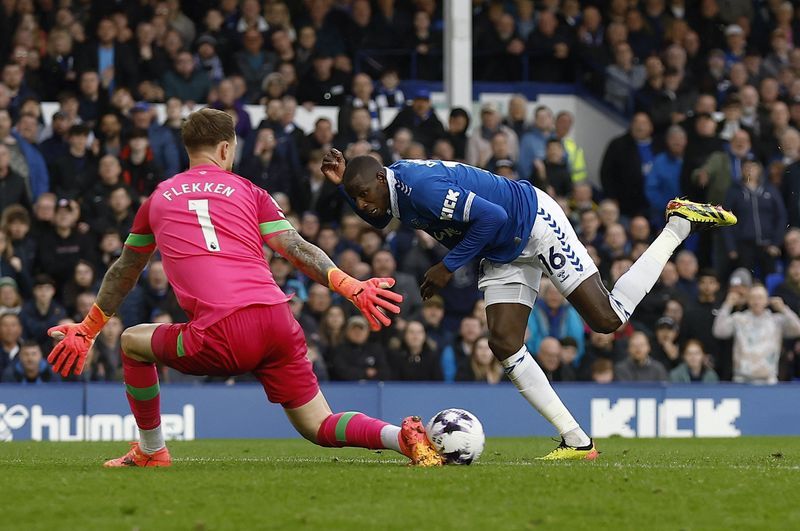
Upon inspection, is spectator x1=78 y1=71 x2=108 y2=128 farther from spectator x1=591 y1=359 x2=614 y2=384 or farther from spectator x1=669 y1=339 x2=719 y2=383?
spectator x1=669 y1=339 x2=719 y2=383

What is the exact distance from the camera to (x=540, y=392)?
963cm

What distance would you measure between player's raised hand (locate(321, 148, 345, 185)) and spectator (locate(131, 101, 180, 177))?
27.9ft

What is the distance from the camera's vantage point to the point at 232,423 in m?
15.7

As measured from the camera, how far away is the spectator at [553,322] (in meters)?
17.1

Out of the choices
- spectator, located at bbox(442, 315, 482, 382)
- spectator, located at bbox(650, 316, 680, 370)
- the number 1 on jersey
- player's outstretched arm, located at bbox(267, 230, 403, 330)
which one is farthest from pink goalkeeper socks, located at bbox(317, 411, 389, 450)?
spectator, located at bbox(650, 316, 680, 370)

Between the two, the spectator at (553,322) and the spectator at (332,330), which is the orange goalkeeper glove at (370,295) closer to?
the spectator at (332,330)

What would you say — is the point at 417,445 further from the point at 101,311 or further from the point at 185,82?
the point at 185,82

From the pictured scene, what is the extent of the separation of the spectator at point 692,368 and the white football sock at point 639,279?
662 centimetres

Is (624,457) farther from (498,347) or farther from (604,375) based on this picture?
(604,375)

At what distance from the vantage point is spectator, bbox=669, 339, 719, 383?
17000mm

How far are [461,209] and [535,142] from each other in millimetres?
10580

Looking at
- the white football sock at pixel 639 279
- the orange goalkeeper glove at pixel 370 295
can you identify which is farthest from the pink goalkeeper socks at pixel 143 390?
the white football sock at pixel 639 279

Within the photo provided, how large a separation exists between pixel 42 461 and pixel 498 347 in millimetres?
3073

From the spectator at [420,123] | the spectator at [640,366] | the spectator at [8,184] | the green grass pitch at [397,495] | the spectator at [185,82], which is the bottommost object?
the green grass pitch at [397,495]
